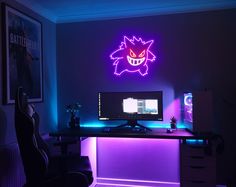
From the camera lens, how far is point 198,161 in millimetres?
2854

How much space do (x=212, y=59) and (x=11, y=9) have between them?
8.19 feet

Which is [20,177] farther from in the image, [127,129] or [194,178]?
[194,178]


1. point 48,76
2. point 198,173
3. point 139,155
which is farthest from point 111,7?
point 198,173

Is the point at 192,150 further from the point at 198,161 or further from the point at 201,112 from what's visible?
the point at 201,112

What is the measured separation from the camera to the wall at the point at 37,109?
8.50ft

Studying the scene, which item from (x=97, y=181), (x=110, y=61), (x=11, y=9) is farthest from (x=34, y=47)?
(x=97, y=181)

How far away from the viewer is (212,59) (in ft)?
10.9

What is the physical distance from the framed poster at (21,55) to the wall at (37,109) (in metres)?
0.06

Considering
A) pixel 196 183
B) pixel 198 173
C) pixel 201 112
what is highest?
pixel 201 112

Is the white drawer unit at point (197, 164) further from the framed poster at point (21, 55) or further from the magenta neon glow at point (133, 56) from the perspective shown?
the framed poster at point (21, 55)

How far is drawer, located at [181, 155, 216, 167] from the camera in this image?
2.82m

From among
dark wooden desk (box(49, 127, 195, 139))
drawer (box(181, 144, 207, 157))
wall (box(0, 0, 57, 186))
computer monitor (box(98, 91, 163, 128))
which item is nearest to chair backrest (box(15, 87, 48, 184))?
wall (box(0, 0, 57, 186))

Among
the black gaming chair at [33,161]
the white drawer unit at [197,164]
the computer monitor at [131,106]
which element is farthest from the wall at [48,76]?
the white drawer unit at [197,164]

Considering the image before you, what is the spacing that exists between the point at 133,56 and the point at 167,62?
0.47 meters
